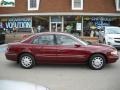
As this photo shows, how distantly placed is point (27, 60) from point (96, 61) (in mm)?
2735

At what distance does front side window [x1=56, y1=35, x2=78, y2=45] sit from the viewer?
1189cm

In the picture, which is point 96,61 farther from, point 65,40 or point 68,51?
point 65,40

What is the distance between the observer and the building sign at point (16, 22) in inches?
1389

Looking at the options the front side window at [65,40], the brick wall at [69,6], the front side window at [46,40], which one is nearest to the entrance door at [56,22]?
the brick wall at [69,6]

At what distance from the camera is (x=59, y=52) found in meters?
11.8

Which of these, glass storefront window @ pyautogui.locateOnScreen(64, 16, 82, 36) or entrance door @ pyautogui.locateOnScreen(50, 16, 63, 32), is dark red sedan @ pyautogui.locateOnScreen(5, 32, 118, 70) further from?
entrance door @ pyautogui.locateOnScreen(50, 16, 63, 32)

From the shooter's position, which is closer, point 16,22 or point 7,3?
point 16,22

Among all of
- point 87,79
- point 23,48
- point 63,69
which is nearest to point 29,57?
point 23,48

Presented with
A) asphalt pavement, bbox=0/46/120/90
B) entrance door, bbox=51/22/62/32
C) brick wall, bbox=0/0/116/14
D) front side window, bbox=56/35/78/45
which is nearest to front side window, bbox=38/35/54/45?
front side window, bbox=56/35/78/45

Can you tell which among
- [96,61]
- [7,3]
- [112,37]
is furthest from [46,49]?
[7,3]

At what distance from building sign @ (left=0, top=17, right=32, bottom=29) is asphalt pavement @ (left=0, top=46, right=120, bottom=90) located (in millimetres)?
21982

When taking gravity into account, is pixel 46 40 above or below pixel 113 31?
below

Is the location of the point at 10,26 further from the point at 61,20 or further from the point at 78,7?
the point at 78,7

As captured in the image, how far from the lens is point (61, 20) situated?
34906 millimetres
